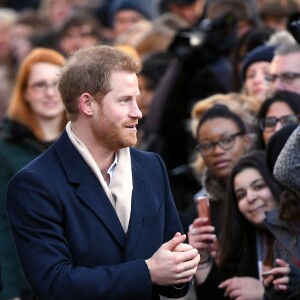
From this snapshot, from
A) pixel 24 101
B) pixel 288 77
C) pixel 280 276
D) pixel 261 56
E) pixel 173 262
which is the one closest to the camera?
pixel 173 262

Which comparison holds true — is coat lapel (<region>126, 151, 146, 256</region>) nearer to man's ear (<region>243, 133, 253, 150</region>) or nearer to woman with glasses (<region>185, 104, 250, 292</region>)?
woman with glasses (<region>185, 104, 250, 292</region>)

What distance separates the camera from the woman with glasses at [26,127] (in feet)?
23.0

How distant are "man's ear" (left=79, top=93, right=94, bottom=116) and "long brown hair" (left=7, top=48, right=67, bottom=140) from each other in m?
2.57

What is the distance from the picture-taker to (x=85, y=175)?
5.16m

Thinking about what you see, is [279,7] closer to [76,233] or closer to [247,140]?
[247,140]

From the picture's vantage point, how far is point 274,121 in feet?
23.0

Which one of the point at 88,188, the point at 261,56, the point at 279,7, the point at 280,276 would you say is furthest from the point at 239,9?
the point at 88,188

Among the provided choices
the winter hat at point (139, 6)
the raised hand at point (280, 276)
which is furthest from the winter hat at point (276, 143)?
the winter hat at point (139, 6)

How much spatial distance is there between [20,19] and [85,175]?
9.21 m

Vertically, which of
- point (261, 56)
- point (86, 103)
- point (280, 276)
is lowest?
point (280, 276)

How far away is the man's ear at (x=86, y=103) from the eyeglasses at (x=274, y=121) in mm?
2056

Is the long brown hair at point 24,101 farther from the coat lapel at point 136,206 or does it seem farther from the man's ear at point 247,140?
the coat lapel at point 136,206

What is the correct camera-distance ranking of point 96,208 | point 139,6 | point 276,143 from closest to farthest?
point 96,208, point 276,143, point 139,6

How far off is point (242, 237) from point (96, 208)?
172 centimetres
